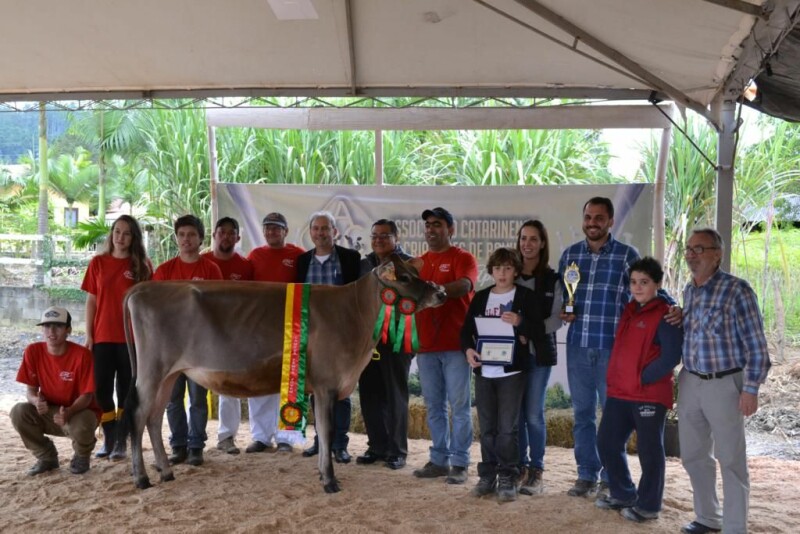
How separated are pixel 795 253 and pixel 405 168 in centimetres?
750

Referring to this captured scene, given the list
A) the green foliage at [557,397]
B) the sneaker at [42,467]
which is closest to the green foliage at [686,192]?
the green foliage at [557,397]

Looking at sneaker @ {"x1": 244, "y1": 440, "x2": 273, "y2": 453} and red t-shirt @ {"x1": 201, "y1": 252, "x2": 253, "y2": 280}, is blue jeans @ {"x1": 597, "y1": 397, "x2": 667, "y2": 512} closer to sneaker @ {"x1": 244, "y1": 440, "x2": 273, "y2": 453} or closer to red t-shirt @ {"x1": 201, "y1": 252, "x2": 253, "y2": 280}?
sneaker @ {"x1": 244, "y1": 440, "x2": 273, "y2": 453}

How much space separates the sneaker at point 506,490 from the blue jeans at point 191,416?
237 centimetres

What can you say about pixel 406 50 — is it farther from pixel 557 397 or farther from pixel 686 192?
pixel 686 192

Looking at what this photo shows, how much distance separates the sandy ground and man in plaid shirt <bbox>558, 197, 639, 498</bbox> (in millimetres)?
507

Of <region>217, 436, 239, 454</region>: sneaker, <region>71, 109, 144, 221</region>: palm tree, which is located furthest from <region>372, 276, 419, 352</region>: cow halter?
<region>71, 109, 144, 221</region>: palm tree

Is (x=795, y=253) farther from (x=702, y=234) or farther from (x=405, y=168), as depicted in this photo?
(x=702, y=234)

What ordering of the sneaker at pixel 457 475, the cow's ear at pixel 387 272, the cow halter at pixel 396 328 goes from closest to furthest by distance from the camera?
the cow's ear at pixel 387 272
the cow halter at pixel 396 328
the sneaker at pixel 457 475

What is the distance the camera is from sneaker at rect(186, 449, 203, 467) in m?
6.04

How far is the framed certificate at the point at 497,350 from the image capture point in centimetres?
506

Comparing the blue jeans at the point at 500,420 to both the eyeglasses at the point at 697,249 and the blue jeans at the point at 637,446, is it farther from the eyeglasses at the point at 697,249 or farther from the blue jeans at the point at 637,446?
the eyeglasses at the point at 697,249

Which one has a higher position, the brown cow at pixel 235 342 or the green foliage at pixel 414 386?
the brown cow at pixel 235 342

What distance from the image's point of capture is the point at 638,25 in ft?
18.9

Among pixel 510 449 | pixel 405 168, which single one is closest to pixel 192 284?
pixel 510 449
